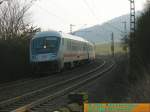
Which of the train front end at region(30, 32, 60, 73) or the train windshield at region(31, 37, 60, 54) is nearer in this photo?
the train front end at region(30, 32, 60, 73)

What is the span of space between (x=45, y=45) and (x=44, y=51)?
467mm

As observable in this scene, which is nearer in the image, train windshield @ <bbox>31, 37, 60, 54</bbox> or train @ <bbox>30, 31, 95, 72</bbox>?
train @ <bbox>30, 31, 95, 72</bbox>

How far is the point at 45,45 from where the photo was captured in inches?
1346

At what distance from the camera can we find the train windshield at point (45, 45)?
34.0 meters

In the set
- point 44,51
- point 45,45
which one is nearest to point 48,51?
point 44,51

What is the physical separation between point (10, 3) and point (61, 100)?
42188 millimetres

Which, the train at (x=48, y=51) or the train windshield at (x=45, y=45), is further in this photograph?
the train windshield at (x=45, y=45)

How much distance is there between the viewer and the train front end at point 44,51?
3372 centimetres

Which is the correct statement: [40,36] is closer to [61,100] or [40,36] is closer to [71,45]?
[71,45]

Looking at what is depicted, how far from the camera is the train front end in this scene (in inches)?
1328

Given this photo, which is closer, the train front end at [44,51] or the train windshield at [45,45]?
the train front end at [44,51]

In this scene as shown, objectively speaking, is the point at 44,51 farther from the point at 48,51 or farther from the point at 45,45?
the point at 45,45

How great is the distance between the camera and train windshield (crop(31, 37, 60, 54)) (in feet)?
112

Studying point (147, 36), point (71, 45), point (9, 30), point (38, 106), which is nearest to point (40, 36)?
point (71, 45)
